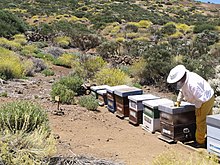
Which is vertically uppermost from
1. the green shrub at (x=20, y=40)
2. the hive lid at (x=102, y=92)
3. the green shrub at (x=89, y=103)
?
the hive lid at (x=102, y=92)

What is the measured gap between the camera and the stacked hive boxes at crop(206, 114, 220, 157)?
660 centimetres

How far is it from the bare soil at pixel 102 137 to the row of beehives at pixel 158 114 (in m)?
0.18

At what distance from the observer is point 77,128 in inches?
339

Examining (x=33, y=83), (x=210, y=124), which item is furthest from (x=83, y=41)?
(x=210, y=124)

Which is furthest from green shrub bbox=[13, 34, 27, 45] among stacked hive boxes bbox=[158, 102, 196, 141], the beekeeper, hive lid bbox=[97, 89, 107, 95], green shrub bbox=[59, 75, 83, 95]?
the beekeeper

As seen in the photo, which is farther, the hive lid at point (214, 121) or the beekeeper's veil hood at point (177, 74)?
the beekeeper's veil hood at point (177, 74)

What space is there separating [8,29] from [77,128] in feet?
76.9

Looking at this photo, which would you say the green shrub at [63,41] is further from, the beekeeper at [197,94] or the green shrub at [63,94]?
the beekeeper at [197,94]

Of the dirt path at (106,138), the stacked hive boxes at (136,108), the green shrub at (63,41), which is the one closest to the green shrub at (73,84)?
the dirt path at (106,138)

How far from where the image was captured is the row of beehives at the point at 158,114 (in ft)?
24.9

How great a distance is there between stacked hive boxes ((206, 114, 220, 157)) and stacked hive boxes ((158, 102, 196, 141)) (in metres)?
0.88

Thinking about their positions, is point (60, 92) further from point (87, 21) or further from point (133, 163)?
point (87, 21)

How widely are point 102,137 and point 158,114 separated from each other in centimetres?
132

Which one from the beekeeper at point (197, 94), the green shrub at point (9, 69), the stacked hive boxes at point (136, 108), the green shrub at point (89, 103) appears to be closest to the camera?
the beekeeper at point (197, 94)
